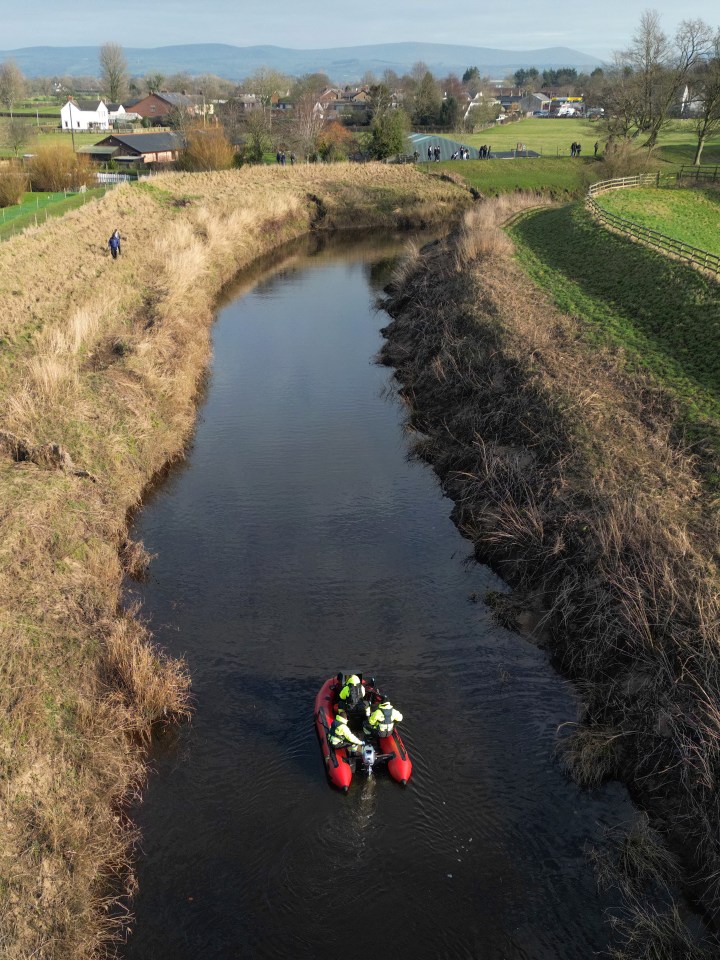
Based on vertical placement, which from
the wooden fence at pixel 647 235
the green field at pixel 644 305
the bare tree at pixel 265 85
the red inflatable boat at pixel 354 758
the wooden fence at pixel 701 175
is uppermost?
the bare tree at pixel 265 85

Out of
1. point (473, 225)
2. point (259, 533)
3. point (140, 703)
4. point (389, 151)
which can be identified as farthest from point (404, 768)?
point (389, 151)

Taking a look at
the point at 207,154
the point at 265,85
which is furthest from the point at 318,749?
the point at 265,85

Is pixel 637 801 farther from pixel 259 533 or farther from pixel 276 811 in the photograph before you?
pixel 259 533

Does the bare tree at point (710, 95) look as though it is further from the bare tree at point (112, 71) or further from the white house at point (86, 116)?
the bare tree at point (112, 71)

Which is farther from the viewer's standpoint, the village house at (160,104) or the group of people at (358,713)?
the village house at (160,104)

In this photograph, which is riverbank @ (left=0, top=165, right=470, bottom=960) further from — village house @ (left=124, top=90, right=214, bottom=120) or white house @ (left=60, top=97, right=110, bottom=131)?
white house @ (left=60, top=97, right=110, bottom=131)

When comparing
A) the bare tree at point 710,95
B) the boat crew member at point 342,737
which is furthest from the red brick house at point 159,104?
the boat crew member at point 342,737

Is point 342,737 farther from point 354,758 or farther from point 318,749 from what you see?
point 318,749
